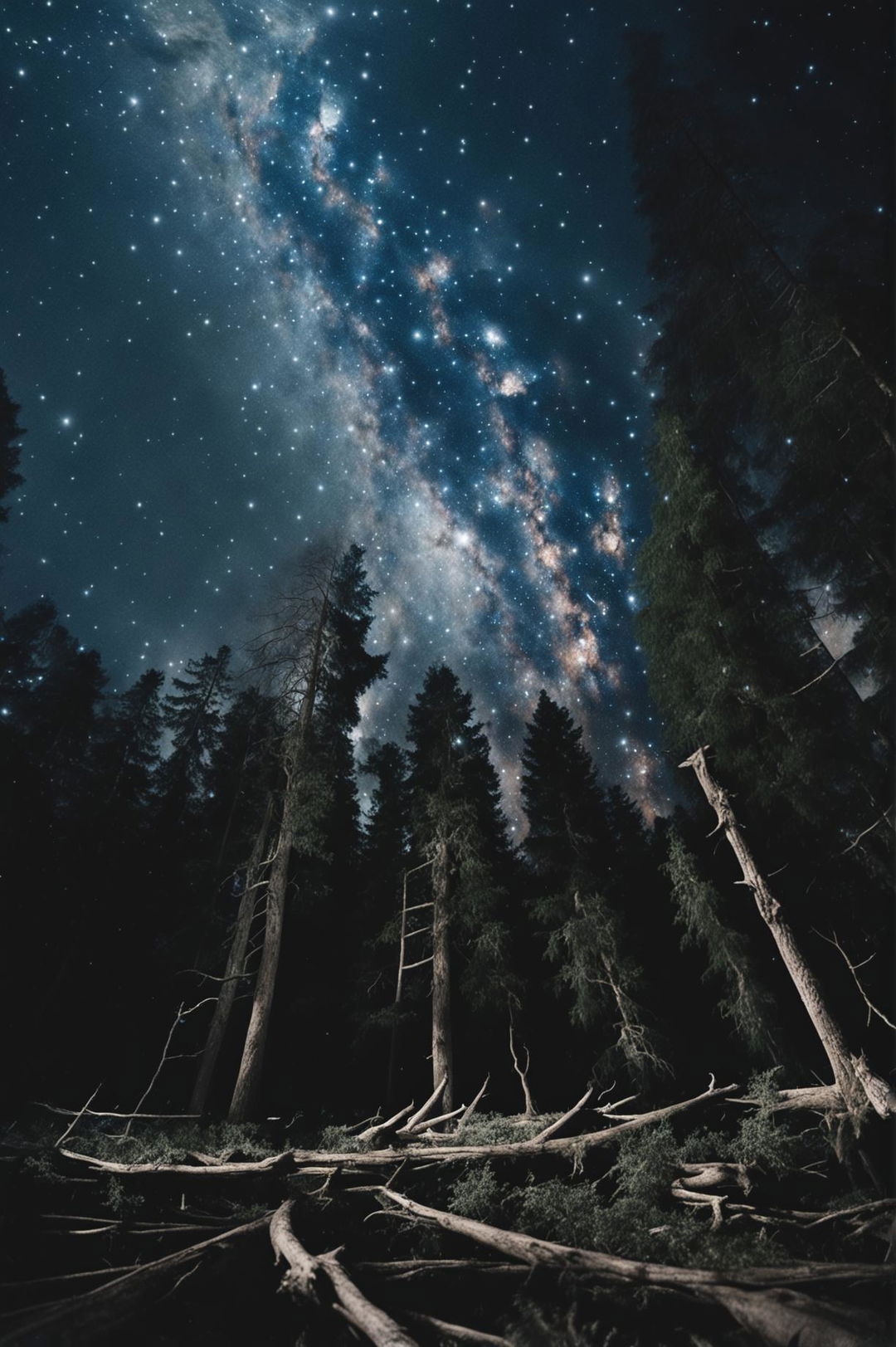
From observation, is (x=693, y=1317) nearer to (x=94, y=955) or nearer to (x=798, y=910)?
(x=798, y=910)

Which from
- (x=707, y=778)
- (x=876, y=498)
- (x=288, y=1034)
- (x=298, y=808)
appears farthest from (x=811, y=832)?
(x=288, y=1034)

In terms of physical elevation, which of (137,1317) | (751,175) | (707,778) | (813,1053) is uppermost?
(751,175)

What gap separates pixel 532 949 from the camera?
758 inches

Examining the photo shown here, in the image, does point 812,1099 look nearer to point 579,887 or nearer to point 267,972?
point 579,887

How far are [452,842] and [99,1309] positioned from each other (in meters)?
13.4

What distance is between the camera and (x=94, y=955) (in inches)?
696

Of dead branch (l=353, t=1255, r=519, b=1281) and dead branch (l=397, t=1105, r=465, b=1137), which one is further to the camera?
dead branch (l=397, t=1105, r=465, b=1137)

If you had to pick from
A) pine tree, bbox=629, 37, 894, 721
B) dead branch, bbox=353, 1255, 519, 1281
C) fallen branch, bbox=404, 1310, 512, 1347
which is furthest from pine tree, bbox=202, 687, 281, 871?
pine tree, bbox=629, 37, 894, 721

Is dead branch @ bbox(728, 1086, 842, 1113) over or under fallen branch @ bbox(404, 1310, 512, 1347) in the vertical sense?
under

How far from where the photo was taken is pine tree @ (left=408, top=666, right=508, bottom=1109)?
1428cm

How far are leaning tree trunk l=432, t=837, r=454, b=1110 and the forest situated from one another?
128 millimetres

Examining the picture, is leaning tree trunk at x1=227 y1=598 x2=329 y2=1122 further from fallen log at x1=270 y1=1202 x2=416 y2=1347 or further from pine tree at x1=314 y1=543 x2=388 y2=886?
fallen log at x1=270 y1=1202 x2=416 y2=1347

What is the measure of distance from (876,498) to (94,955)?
1008 inches

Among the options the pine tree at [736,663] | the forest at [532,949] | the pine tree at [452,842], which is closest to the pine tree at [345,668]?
the forest at [532,949]
